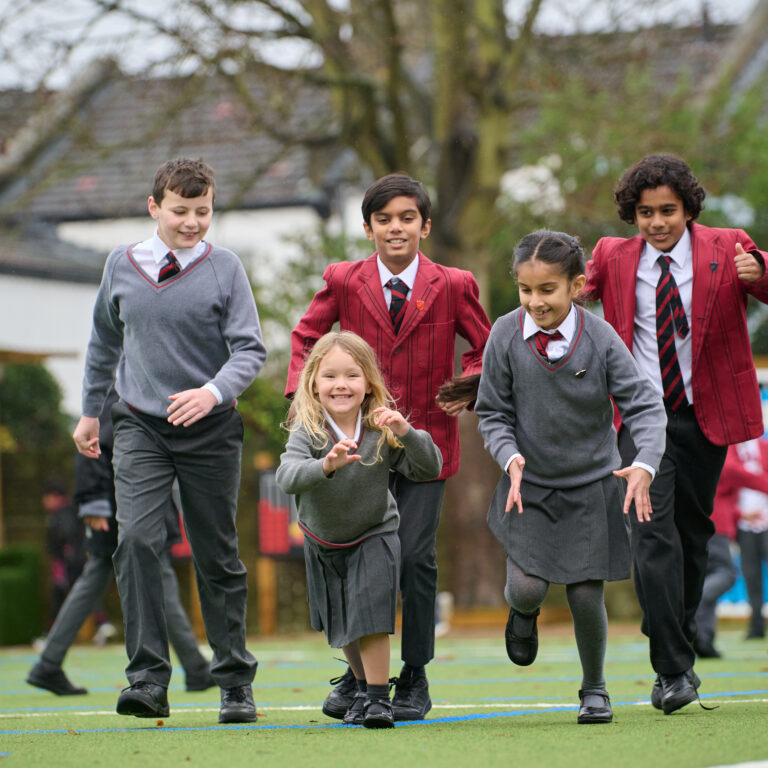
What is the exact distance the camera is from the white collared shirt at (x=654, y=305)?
597 cm

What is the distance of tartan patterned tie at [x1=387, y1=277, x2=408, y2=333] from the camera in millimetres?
6070

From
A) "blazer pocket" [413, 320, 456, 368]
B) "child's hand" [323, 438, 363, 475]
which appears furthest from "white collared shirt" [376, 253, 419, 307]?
"child's hand" [323, 438, 363, 475]

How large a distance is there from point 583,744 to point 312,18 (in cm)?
1142

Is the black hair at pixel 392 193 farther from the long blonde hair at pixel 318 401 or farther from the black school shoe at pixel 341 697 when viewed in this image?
the black school shoe at pixel 341 697

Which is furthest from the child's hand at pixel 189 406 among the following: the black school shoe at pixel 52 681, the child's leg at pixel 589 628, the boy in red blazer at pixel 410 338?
the black school shoe at pixel 52 681

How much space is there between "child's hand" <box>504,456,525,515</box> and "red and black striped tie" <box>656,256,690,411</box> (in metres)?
0.86

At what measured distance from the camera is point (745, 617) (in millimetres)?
14602

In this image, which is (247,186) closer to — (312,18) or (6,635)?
(312,18)

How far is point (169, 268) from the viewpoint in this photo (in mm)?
6008

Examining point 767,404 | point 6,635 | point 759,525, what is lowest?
point 6,635

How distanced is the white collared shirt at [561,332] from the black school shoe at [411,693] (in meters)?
1.35

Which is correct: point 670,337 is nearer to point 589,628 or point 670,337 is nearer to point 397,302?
point 397,302

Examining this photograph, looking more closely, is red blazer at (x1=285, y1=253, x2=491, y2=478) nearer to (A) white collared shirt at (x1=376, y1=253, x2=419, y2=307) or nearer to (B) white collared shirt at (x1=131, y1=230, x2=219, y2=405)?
(A) white collared shirt at (x1=376, y1=253, x2=419, y2=307)

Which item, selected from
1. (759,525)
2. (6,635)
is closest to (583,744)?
(759,525)
